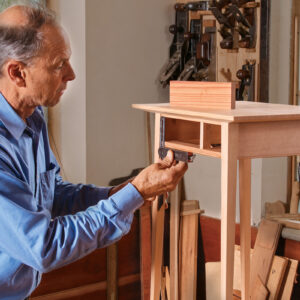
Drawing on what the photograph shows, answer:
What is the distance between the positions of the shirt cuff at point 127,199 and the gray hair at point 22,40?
487 millimetres

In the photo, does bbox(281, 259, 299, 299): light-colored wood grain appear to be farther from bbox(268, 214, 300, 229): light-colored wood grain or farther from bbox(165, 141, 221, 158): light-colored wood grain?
bbox(165, 141, 221, 158): light-colored wood grain

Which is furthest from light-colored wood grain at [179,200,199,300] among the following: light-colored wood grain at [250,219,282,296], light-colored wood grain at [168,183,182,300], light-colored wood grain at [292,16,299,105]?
light-colored wood grain at [292,16,299,105]

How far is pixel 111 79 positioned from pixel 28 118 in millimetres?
1745

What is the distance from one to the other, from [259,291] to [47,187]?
1.42m

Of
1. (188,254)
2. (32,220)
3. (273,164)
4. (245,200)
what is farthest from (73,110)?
(32,220)

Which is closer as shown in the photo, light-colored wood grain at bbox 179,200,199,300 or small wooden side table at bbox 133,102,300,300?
small wooden side table at bbox 133,102,300,300

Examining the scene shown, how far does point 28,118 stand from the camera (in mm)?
1927

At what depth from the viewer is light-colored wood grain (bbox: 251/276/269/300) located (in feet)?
9.44

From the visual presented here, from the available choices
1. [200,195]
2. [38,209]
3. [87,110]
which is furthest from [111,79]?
[38,209]

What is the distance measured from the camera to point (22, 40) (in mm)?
1674

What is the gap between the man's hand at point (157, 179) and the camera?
6.16 ft

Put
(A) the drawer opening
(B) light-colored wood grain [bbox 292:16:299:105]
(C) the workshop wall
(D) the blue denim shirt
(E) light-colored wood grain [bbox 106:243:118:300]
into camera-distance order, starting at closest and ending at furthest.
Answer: (D) the blue denim shirt < (A) the drawer opening < (E) light-colored wood grain [bbox 106:243:118:300] < (C) the workshop wall < (B) light-colored wood grain [bbox 292:16:299:105]

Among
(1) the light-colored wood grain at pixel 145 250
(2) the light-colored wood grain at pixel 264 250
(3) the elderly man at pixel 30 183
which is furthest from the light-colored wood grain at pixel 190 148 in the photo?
(2) the light-colored wood grain at pixel 264 250

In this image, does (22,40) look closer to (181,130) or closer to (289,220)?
(181,130)
